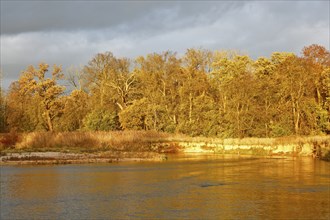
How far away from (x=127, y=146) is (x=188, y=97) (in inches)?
757

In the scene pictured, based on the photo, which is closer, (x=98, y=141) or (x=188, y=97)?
(x=98, y=141)

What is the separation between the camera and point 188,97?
75375mm

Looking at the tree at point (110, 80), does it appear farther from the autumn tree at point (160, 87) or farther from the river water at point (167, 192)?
the river water at point (167, 192)

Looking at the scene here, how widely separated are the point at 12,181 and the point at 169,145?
32402mm

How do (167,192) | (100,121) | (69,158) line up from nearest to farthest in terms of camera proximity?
(167,192) → (69,158) → (100,121)

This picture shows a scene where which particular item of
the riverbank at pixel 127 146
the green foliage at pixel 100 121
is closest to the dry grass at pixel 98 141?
the riverbank at pixel 127 146

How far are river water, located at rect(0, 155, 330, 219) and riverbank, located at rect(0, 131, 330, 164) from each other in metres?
7.06

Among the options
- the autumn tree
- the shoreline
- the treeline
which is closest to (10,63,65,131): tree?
the treeline

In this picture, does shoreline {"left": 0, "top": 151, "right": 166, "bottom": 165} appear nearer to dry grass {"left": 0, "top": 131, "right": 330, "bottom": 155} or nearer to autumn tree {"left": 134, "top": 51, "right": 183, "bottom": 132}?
dry grass {"left": 0, "top": 131, "right": 330, "bottom": 155}

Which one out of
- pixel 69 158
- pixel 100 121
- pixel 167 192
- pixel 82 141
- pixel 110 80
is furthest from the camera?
pixel 110 80

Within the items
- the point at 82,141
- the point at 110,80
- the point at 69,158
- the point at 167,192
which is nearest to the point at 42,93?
the point at 110,80

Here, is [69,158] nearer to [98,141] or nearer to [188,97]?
[98,141]

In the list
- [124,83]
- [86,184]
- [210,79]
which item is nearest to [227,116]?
[210,79]

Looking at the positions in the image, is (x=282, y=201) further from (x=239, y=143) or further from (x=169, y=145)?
(x=169, y=145)
